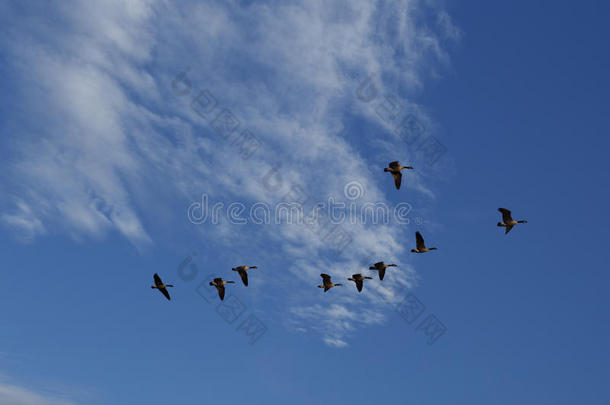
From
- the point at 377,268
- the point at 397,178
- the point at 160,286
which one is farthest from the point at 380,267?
the point at 160,286

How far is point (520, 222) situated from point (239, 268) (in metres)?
26.3

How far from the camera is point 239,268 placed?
50.9 m

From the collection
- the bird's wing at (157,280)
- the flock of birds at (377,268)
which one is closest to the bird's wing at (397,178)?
the flock of birds at (377,268)

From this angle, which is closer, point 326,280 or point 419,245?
point 419,245

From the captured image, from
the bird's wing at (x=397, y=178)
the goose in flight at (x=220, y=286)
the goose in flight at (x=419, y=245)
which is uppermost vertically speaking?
the bird's wing at (x=397, y=178)

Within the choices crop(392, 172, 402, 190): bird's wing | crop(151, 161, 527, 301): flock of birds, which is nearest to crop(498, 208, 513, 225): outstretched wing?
crop(151, 161, 527, 301): flock of birds

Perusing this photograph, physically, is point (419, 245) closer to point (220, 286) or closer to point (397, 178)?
point (397, 178)

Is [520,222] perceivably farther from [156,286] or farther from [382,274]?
[156,286]

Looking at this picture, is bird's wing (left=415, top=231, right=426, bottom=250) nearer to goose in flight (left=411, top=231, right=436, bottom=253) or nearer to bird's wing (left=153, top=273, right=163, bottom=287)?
goose in flight (left=411, top=231, right=436, bottom=253)

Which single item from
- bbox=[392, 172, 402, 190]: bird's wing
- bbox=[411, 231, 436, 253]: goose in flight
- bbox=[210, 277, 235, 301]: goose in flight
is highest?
bbox=[392, 172, 402, 190]: bird's wing

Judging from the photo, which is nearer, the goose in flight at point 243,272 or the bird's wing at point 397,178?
the bird's wing at point 397,178

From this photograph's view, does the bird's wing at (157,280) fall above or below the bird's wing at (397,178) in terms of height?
below

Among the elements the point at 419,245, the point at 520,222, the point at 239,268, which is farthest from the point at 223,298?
the point at 520,222

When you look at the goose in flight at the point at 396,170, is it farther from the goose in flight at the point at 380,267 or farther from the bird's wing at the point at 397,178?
the goose in flight at the point at 380,267
